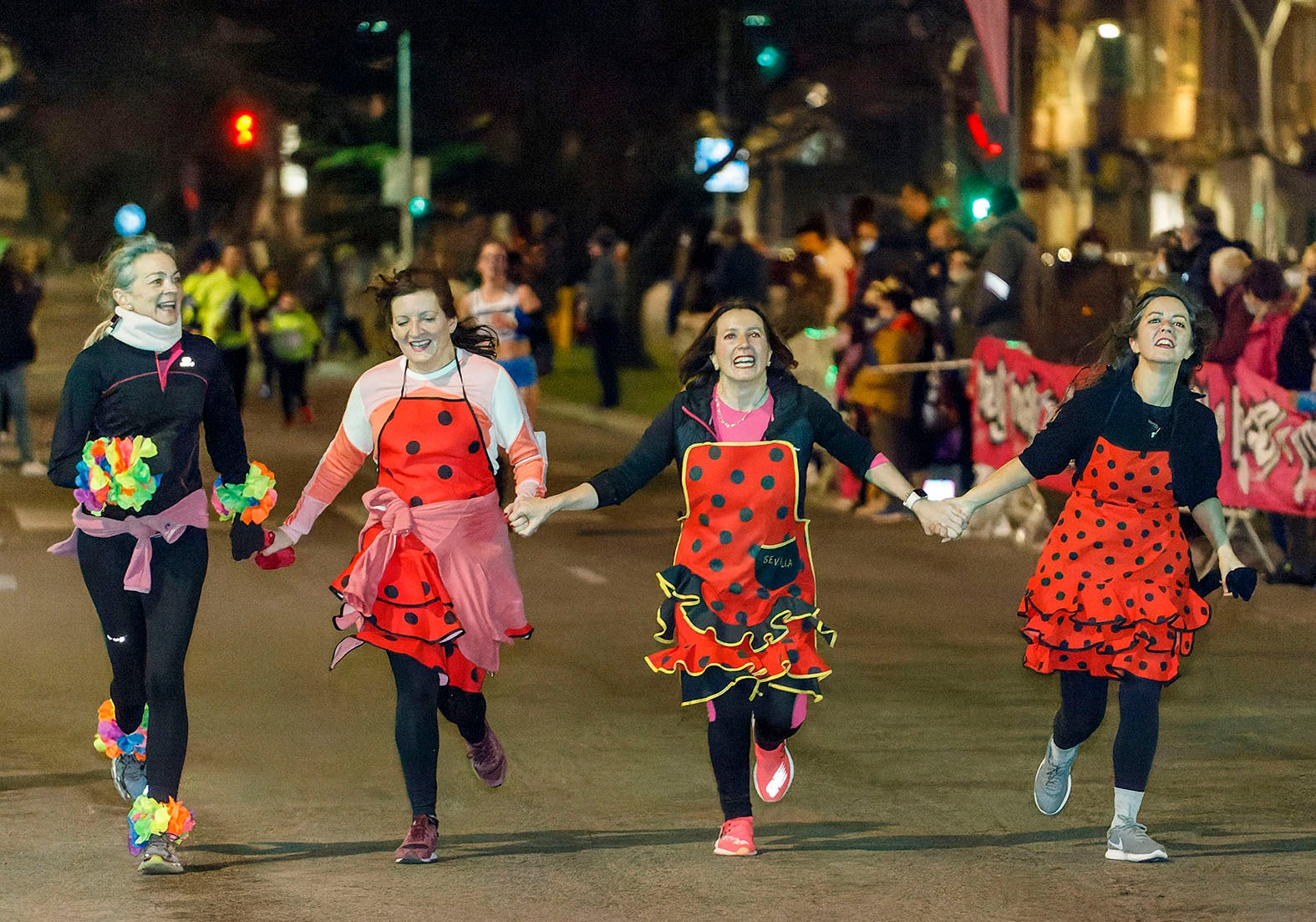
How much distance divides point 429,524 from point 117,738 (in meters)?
1.28

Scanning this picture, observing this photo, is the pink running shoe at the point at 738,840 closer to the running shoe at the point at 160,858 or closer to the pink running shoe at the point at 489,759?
the pink running shoe at the point at 489,759

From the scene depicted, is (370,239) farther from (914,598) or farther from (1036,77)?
(914,598)

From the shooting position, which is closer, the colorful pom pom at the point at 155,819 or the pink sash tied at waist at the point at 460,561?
the colorful pom pom at the point at 155,819

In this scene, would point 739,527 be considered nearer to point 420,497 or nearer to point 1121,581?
point 420,497

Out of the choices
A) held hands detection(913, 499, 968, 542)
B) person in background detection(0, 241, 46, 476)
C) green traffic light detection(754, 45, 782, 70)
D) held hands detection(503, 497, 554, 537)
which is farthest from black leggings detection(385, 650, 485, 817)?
green traffic light detection(754, 45, 782, 70)

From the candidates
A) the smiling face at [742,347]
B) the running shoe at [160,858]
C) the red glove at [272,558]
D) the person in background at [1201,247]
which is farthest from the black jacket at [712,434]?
the person in background at [1201,247]

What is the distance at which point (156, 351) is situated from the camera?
6.93 metres

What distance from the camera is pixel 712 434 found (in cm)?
698

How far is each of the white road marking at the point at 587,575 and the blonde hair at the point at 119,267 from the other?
629 centimetres

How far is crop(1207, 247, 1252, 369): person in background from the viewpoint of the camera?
1357 centimetres

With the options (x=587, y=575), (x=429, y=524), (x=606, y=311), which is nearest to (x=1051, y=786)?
(x=429, y=524)

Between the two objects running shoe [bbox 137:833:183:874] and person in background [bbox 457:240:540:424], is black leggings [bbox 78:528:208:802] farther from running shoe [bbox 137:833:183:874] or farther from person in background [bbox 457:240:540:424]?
person in background [bbox 457:240:540:424]

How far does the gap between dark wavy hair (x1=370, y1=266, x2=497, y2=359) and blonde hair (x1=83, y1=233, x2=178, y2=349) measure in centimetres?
63

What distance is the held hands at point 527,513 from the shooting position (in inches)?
274
